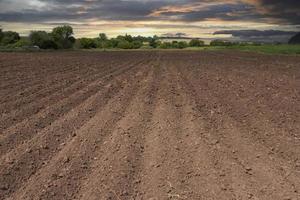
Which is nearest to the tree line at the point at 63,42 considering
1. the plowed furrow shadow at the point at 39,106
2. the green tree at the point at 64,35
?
the green tree at the point at 64,35

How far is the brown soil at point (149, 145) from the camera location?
20.5 feet

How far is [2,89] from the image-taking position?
15.9 m

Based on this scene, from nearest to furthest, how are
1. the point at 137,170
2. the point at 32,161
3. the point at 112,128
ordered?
the point at 137,170, the point at 32,161, the point at 112,128

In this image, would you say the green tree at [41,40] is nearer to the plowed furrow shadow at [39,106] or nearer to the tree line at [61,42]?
the tree line at [61,42]

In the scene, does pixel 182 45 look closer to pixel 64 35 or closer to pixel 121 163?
pixel 64 35

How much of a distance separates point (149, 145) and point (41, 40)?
9467cm

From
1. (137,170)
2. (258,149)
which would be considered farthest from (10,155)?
(258,149)

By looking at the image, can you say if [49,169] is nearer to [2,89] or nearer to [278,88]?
[2,89]

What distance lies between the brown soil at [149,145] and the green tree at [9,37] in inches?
3873

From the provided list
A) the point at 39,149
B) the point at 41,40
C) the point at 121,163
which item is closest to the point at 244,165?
the point at 121,163

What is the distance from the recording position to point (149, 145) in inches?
325

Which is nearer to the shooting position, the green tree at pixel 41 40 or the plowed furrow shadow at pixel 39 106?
the plowed furrow shadow at pixel 39 106

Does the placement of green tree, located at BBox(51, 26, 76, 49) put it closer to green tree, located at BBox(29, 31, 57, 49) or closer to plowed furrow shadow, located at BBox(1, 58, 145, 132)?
green tree, located at BBox(29, 31, 57, 49)

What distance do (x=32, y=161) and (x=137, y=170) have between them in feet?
5.13
